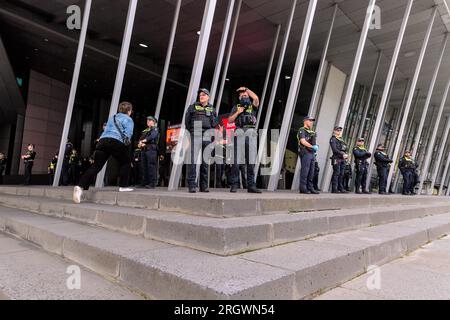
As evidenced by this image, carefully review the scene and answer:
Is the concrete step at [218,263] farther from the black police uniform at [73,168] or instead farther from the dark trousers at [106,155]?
the black police uniform at [73,168]

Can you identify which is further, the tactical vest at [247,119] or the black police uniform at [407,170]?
the black police uniform at [407,170]

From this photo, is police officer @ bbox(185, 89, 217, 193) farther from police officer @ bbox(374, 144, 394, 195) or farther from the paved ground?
police officer @ bbox(374, 144, 394, 195)

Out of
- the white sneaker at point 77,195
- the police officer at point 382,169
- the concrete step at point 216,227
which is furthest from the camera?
the police officer at point 382,169

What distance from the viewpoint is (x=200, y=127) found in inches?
184

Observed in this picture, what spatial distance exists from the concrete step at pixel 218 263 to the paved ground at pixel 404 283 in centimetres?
10

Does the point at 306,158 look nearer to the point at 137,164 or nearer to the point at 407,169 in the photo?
the point at 137,164

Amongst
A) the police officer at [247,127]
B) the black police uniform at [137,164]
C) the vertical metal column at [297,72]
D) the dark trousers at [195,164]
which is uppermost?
the vertical metal column at [297,72]

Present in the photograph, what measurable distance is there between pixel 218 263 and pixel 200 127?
9.30 ft

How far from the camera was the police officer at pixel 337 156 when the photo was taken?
8.00 metres

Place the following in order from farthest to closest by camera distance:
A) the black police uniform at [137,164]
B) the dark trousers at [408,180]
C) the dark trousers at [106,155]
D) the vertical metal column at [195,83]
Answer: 1. the dark trousers at [408,180]
2. the black police uniform at [137,164]
3. the vertical metal column at [195,83]
4. the dark trousers at [106,155]

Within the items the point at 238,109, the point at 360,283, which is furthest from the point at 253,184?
the point at 360,283

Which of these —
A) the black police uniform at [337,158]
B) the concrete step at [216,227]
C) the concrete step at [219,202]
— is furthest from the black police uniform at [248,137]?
the black police uniform at [337,158]

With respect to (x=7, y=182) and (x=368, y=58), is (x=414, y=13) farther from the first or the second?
(x=7, y=182)

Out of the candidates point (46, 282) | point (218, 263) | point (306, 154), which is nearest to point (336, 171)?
point (306, 154)
